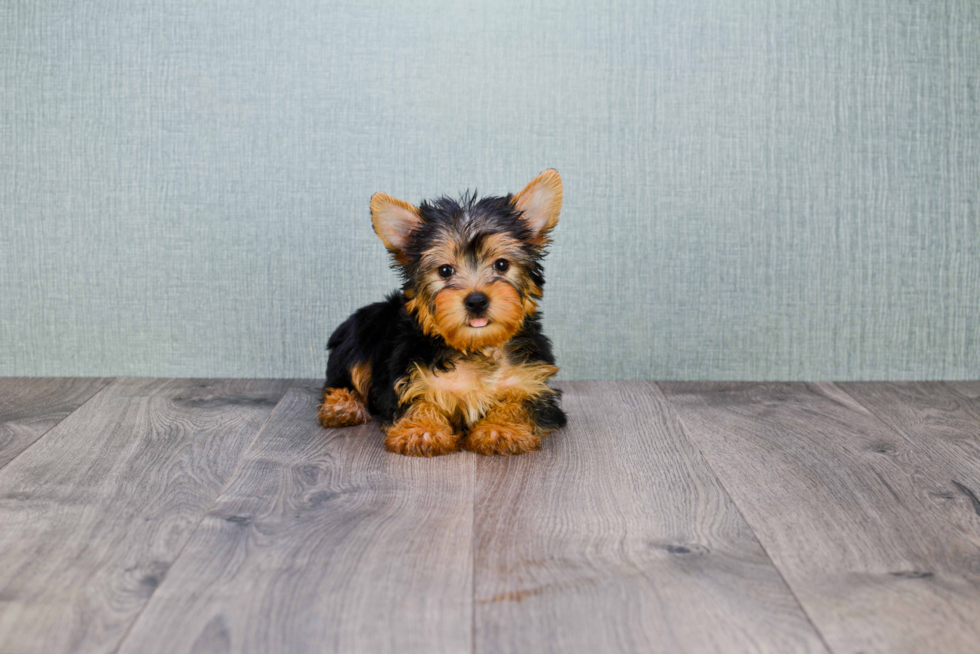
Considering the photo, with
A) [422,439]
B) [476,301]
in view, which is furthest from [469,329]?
[422,439]

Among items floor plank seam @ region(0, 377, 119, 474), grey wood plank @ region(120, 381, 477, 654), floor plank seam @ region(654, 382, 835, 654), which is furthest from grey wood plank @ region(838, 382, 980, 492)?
floor plank seam @ region(0, 377, 119, 474)

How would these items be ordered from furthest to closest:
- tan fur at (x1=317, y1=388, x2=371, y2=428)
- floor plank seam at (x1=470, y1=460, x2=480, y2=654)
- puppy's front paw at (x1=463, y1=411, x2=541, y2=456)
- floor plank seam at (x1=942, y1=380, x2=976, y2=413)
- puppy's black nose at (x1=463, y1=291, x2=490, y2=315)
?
1. floor plank seam at (x1=942, y1=380, x2=976, y2=413)
2. tan fur at (x1=317, y1=388, x2=371, y2=428)
3. puppy's front paw at (x1=463, y1=411, x2=541, y2=456)
4. puppy's black nose at (x1=463, y1=291, x2=490, y2=315)
5. floor plank seam at (x1=470, y1=460, x2=480, y2=654)

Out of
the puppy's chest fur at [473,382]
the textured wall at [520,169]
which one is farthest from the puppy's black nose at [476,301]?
the textured wall at [520,169]

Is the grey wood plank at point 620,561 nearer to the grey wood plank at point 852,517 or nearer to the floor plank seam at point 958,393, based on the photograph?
the grey wood plank at point 852,517

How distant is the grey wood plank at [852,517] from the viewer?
1.34 meters

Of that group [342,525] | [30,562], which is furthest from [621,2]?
[30,562]

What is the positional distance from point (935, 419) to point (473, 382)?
4.56ft

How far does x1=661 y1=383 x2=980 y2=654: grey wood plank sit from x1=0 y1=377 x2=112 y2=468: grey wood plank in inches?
69.1

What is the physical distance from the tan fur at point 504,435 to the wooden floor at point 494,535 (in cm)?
4

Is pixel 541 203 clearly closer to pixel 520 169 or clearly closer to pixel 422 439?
pixel 422 439

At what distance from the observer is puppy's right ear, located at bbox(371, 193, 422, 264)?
7.11 ft

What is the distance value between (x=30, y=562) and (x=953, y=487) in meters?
1.87

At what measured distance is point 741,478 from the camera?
2006 mm

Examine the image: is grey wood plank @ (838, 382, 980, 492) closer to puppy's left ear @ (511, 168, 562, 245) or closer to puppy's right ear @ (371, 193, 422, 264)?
puppy's left ear @ (511, 168, 562, 245)
